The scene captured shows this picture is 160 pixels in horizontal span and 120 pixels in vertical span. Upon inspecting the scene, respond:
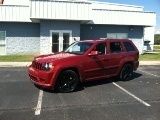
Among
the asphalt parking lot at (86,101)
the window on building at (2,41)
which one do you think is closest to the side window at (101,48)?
the asphalt parking lot at (86,101)

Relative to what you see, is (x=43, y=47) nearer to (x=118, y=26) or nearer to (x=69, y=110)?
(x=118, y=26)

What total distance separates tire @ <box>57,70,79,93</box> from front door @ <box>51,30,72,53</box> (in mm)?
14773

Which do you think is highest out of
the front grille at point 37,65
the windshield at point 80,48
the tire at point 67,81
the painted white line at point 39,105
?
the windshield at point 80,48

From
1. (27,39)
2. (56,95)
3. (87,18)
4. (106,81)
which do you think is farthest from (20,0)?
(56,95)

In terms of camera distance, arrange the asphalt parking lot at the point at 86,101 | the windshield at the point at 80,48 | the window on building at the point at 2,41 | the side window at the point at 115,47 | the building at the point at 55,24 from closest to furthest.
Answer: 1. the asphalt parking lot at the point at 86,101
2. the windshield at the point at 80,48
3. the side window at the point at 115,47
4. the building at the point at 55,24
5. the window on building at the point at 2,41

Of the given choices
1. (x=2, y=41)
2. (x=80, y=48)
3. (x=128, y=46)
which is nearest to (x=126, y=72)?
(x=128, y=46)

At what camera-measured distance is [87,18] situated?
2531 cm

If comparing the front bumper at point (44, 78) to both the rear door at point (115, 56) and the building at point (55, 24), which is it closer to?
the rear door at point (115, 56)

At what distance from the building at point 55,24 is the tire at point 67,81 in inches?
539

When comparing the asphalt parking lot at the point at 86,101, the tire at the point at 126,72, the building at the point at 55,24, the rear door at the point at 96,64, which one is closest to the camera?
the asphalt parking lot at the point at 86,101

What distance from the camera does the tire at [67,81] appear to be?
1118 centimetres

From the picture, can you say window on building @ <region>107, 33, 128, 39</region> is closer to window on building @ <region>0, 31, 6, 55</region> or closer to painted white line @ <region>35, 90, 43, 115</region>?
window on building @ <region>0, 31, 6, 55</region>

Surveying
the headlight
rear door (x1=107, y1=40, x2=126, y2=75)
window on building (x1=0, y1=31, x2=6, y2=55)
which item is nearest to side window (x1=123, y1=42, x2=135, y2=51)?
rear door (x1=107, y1=40, x2=126, y2=75)

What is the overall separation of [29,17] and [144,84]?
14.7m
